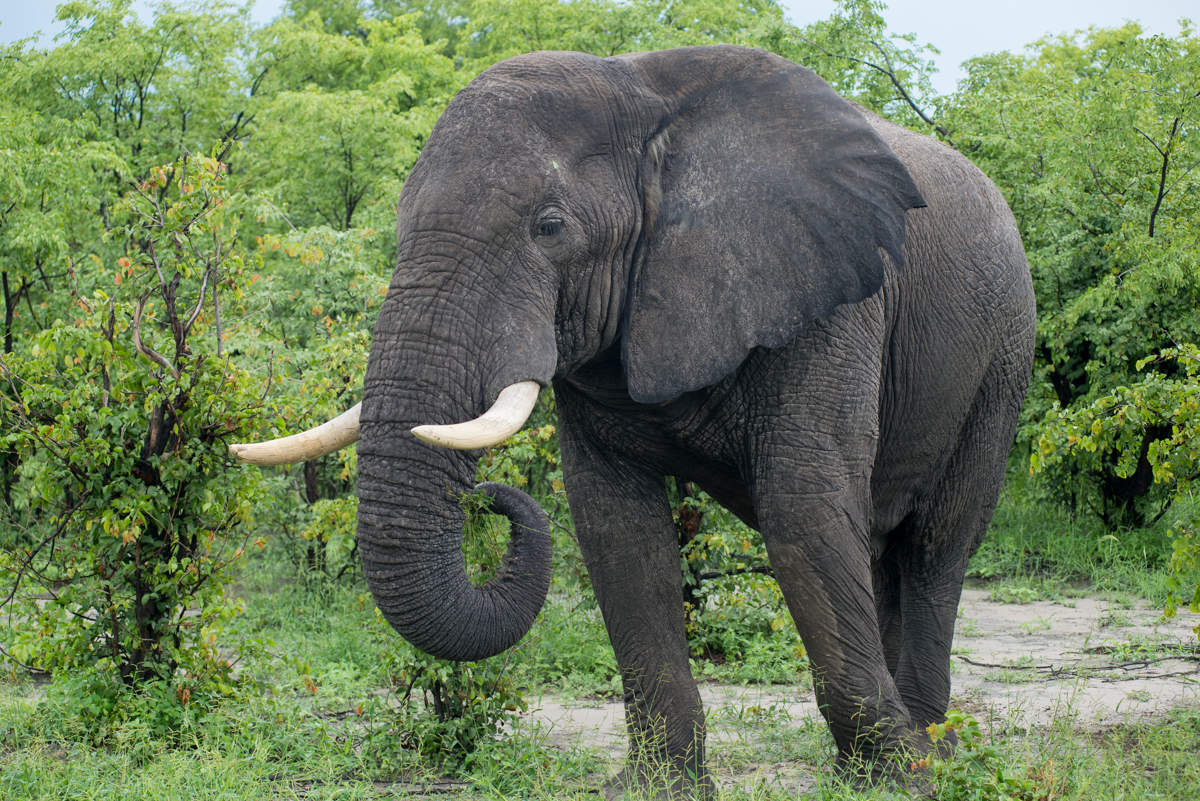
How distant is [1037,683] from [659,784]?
2.92 m

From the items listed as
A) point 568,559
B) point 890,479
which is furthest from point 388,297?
point 568,559

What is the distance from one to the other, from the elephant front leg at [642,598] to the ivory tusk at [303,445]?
3.74ft

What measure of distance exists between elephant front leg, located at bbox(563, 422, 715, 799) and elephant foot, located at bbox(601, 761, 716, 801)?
23mm

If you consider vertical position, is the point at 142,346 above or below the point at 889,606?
above

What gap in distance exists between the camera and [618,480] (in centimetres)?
432

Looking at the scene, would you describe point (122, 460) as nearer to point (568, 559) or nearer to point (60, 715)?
point (60, 715)

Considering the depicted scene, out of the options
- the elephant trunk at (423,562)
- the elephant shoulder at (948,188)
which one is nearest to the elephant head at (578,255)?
the elephant trunk at (423,562)

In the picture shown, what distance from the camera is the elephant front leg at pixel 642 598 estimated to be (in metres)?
4.28

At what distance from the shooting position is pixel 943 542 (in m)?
5.08

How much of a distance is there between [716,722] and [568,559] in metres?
2.28

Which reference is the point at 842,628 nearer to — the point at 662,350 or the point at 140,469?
the point at 662,350

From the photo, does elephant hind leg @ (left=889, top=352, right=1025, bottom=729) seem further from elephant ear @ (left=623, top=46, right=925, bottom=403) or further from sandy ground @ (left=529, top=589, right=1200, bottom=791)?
elephant ear @ (left=623, top=46, right=925, bottom=403)

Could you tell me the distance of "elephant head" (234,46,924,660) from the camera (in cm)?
329

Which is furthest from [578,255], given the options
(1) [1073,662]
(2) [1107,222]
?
(2) [1107,222]
